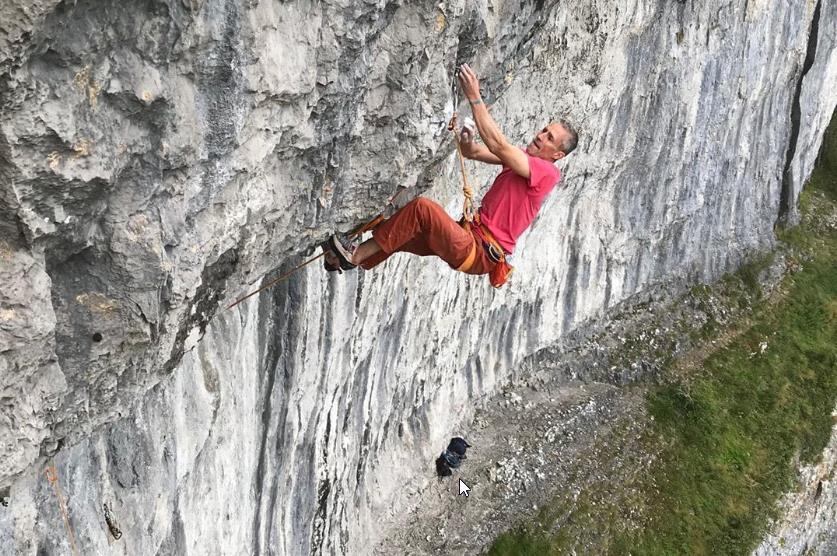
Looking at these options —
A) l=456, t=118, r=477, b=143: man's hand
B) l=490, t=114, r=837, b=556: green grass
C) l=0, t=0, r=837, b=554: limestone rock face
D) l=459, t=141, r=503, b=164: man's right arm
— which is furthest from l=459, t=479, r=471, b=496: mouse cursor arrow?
l=456, t=118, r=477, b=143: man's hand

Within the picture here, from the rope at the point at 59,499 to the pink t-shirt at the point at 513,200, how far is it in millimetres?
4816

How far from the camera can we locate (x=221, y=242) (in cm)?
512

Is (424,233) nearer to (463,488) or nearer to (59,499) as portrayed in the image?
(59,499)

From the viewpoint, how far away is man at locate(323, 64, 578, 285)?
7047 millimetres

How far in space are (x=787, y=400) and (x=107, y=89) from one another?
2335 centimetres

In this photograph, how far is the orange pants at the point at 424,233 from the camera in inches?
280

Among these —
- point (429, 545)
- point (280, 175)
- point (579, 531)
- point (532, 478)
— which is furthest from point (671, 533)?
point (280, 175)

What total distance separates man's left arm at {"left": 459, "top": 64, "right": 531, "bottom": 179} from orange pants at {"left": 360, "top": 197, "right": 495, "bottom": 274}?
0.83 metres

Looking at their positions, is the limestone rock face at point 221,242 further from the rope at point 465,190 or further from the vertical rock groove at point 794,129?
the vertical rock groove at point 794,129

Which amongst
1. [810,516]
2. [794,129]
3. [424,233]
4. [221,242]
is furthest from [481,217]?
[794,129]

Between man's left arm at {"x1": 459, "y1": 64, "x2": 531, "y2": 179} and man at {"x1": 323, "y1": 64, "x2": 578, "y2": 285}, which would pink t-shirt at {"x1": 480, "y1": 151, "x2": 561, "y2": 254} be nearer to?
man at {"x1": 323, "y1": 64, "x2": 578, "y2": 285}

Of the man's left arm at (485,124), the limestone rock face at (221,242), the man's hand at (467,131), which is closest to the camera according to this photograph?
the limestone rock face at (221,242)

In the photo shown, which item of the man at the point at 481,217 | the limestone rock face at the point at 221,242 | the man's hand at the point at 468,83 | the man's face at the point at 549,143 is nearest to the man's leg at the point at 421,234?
the man at the point at 481,217

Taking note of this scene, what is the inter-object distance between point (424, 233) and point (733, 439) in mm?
17282
